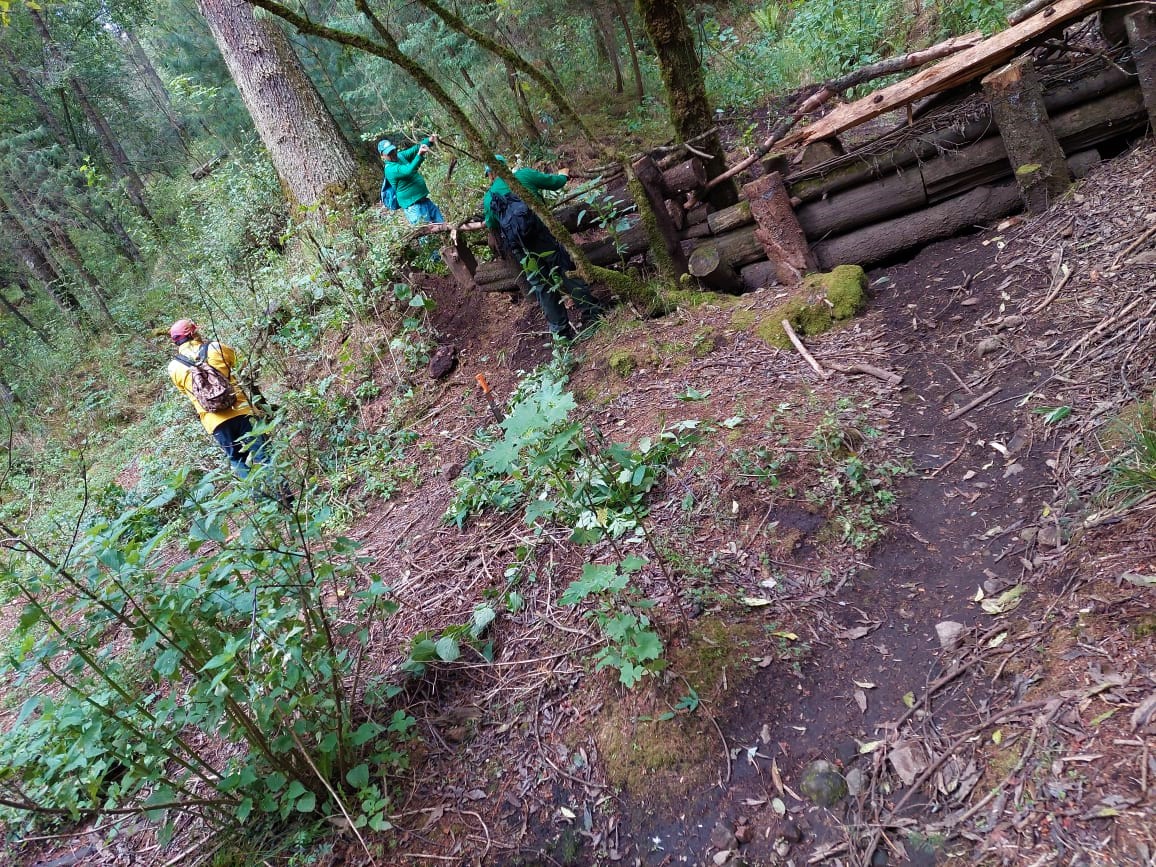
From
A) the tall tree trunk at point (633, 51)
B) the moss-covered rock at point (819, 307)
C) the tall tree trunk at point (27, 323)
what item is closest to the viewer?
the moss-covered rock at point (819, 307)

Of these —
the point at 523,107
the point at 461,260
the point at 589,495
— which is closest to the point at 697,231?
the point at 461,260

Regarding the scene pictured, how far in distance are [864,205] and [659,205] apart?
5.81 ft

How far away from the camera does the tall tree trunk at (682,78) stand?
5.52 meters

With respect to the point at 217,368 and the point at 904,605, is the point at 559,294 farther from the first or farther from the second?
the point at 904,605

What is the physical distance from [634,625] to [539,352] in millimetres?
4069

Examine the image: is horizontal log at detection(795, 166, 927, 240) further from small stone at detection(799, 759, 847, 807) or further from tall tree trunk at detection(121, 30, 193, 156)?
tall tree trunk at detection(121, 30, 193, 156)

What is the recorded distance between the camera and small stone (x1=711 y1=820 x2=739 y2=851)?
238 centimetres

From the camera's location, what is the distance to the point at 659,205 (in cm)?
587

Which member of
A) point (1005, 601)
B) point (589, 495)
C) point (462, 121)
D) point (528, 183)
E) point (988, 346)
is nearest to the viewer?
point (1005, 601)

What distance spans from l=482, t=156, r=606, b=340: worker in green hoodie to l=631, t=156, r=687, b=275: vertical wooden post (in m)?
0.80

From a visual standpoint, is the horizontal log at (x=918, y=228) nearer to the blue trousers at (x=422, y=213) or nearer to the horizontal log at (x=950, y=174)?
the horizontal log at (x=950, y=174)

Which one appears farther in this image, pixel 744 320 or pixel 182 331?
pixel 182 331

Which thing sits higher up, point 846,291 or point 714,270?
point 714,270

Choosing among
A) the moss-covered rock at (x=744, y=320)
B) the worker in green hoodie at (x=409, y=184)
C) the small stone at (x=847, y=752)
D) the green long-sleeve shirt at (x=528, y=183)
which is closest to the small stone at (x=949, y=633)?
the small stone at (x=847, y=752)
